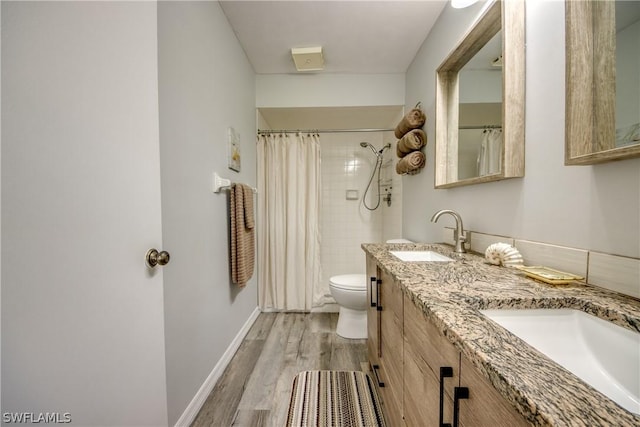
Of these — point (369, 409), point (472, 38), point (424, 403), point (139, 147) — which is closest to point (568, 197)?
point (424, 403)

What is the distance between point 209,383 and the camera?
1.37 meters

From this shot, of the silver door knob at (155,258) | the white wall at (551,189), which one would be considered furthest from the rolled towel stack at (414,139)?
the silver door knob at (155,258)

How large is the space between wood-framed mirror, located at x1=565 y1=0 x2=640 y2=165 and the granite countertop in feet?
1.24

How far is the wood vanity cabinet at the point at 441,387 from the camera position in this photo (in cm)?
40

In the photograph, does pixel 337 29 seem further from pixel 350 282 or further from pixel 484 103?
pixel 350 282

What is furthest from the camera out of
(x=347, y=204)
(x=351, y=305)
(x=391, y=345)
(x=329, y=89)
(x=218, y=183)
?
(x=347, y=204)

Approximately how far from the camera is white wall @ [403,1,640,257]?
0.65 metres

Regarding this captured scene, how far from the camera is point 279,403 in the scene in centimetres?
131

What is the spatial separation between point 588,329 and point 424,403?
16.6 inches

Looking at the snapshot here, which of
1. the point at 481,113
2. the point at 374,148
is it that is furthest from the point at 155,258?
the point at 374,148

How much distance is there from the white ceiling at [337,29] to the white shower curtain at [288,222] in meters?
0.72

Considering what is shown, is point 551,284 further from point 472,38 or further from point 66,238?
point 66,238

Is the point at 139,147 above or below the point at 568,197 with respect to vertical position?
above

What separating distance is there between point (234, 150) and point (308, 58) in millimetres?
1051
